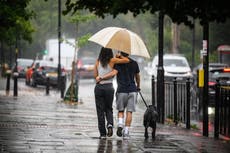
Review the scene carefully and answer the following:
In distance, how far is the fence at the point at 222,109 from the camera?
15484 mm

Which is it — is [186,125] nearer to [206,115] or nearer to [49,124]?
[206,115]

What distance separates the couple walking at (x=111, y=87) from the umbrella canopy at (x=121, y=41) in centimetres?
14

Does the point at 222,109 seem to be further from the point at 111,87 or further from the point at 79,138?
the point at 79,138

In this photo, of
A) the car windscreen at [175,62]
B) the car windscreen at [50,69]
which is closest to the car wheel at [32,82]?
the car windscreen at [50,69]

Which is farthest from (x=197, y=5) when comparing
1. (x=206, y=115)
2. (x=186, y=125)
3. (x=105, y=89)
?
(x=186, y=125)

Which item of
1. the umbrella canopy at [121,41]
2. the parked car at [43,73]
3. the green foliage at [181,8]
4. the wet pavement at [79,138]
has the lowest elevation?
the wet pavement at [79,138]

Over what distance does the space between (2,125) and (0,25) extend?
7.33m

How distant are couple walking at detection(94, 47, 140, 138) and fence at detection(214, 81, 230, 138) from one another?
206 centimetres

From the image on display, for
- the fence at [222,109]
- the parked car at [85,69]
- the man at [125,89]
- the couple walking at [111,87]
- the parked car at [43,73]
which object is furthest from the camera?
the parked car at [85,69]

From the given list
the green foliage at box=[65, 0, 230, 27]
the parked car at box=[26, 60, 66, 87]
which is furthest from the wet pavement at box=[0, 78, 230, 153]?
the parked car at box=[26, 60, 66, 87]

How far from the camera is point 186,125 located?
60.4 ft

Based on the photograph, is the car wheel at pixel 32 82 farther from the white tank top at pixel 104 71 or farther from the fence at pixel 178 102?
the white tank top at pixel 104 71

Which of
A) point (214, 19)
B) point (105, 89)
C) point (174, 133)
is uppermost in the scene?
point (214, 19)

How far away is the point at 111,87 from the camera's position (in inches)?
569
